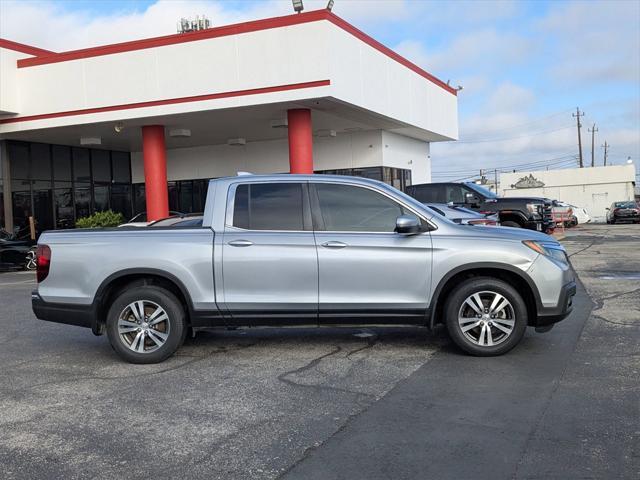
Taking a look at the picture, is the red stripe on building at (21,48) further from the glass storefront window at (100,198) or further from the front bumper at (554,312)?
the front bumper at (554,312)

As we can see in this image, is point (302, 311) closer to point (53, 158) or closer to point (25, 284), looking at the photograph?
point (25, 284)

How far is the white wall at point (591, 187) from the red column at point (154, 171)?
47891mm

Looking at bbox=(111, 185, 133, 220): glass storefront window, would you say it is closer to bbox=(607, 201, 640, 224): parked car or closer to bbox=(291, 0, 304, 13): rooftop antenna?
bbox=(291, 0, 304, 13): rooftop antenna

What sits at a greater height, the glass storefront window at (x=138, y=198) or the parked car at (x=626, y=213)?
the glass storefront window at (x=138, y=198)

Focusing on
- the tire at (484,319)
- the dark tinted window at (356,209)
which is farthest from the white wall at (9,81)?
the tire at (484,319)

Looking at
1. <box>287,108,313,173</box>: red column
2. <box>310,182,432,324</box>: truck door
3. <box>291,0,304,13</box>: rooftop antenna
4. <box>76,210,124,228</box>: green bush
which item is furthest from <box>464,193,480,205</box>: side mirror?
<box>76,210,124,228</box>: green bush

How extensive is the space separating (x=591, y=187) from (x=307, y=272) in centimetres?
6149

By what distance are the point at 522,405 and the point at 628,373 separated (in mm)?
1425

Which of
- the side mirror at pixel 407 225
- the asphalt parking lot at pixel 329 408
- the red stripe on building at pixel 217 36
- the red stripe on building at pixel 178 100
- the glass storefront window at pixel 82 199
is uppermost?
the red stripe on building at pixel 217 36

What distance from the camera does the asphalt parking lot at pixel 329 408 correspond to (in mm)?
3955

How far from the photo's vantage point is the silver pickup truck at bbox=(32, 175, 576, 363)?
6266 millimetres

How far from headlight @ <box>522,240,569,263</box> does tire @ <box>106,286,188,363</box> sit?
364 cm

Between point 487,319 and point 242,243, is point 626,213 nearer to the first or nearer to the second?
point 487,319

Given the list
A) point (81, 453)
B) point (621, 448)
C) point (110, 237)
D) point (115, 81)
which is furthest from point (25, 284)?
point (621, 448)
